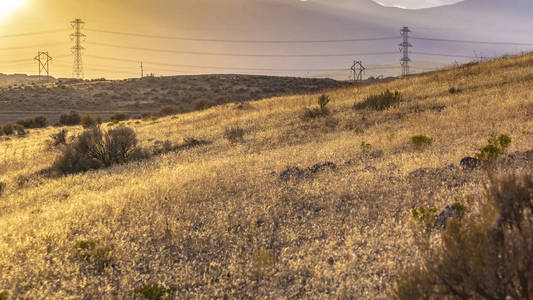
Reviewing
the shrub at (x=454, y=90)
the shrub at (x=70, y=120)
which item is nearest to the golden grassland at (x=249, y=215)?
the shrub at (x=454, y=90)

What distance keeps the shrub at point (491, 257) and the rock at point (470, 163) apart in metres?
4.21

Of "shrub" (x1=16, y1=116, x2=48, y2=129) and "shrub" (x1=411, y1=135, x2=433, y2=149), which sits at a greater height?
"shrub" (x1=16, y1=116, x2=48, y2=129)

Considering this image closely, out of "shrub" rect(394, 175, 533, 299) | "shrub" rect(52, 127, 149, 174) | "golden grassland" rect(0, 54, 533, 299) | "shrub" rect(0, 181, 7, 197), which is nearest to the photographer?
"shrub" rect(394, 175, 533, 299)

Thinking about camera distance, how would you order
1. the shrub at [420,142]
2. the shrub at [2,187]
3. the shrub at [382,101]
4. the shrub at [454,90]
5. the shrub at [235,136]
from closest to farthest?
the shrub at [420,142] → the shrub at [2,187] → the shrub at [235,136] → the shrub at [382,101] → the shrub at [454,90]

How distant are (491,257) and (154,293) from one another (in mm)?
3041

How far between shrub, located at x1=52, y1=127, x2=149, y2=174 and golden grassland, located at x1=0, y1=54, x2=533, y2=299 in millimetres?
1013

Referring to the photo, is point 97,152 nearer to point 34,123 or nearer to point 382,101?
point 382,101

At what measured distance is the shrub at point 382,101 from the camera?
569 inches

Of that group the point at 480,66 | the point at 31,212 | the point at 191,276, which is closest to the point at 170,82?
the point at 480,66

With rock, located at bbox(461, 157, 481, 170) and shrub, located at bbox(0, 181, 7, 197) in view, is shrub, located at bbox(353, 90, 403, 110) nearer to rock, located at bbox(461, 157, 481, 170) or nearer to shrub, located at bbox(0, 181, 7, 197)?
rock, located at bbox(461, 157, 481, 170)

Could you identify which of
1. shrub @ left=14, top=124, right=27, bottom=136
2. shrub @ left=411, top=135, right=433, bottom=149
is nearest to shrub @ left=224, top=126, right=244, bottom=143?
shrub @ left=411, top=135, right=433, bottom=149

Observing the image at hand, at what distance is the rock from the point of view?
6480mm

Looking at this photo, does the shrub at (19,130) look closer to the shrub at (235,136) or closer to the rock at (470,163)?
the shrub at (235,136)

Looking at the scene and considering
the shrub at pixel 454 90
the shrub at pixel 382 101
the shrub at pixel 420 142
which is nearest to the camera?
the shrub at pixel 420 142
